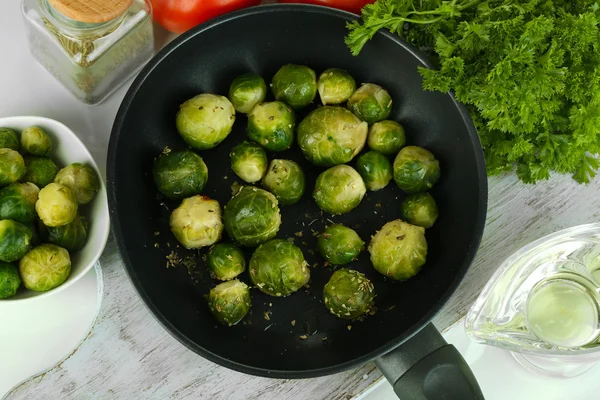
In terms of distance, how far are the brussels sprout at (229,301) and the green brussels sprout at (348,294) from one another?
0.77 ft

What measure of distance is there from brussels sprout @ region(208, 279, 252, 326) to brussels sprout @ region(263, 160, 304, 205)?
277mm

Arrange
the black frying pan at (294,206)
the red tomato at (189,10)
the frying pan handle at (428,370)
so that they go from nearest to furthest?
the frying pan handle at (428,370), the black frying pan at (294,206), the red tomato at (189,10)

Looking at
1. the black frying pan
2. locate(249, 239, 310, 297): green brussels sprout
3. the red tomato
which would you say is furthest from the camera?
the red tomato

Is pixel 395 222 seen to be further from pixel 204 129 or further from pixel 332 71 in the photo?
pixel 204 129

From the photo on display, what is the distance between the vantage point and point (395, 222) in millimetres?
1919

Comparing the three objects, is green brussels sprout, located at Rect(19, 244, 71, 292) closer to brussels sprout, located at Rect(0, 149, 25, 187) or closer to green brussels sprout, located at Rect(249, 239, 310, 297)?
brussels sprout, located at Rect(0, 149, 25, 187)

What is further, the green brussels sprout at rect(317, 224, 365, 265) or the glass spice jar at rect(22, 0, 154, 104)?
the green brussels sprout at rect(317, 224, 365, 265)

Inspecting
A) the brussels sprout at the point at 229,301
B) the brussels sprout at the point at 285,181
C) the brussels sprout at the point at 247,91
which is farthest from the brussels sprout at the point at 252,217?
the brussels sprout at the point at 247,91

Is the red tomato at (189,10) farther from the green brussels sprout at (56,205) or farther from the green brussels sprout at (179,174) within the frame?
the green brussels sprout at (56,205)

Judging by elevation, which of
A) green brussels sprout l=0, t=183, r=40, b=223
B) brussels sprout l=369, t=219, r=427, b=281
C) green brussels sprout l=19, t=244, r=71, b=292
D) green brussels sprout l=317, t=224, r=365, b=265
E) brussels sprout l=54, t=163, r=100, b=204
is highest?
brussels sprout l=369, t=219, r=427, b=281

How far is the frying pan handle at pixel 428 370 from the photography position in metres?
1.63

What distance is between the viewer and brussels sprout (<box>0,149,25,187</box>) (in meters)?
1.74

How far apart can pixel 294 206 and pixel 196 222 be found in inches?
12.4

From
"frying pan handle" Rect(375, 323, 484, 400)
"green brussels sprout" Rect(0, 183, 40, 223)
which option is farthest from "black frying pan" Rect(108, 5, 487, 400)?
"green brussels sprout" Rect(0, 183, 40, 223)
